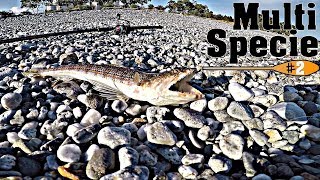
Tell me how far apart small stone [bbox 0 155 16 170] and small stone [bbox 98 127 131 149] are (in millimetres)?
1022

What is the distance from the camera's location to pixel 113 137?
432 centimetres

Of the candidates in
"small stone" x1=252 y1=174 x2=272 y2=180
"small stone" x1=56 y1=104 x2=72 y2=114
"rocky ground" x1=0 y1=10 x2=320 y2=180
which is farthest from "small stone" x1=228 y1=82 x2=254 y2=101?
"small stone" x1=56 y1=104 x2=72 y2=114

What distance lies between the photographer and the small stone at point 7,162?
3820mm

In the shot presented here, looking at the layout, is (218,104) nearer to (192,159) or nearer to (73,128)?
(192,159)

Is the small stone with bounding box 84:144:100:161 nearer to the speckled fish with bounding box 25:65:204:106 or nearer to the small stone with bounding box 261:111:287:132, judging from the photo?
the speckled fish with bounding box 25:65:204:106

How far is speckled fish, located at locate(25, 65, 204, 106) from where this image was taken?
5.04m

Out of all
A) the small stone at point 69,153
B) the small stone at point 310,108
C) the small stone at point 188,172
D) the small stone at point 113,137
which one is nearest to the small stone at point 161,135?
the small stone at point 113,137

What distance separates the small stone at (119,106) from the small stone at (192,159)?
1.52 metres

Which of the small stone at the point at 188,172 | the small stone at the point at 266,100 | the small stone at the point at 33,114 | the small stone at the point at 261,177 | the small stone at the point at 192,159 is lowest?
the small stone at the point at 261,177

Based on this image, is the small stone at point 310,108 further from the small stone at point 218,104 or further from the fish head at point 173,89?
the fish head at point 173,89

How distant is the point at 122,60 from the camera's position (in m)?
8.10

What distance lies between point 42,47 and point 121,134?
6.70 metres

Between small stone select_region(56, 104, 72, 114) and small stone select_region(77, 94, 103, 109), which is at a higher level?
small stone select_region(77, 94, 103, 109)

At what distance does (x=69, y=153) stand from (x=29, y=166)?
46 centimetres
